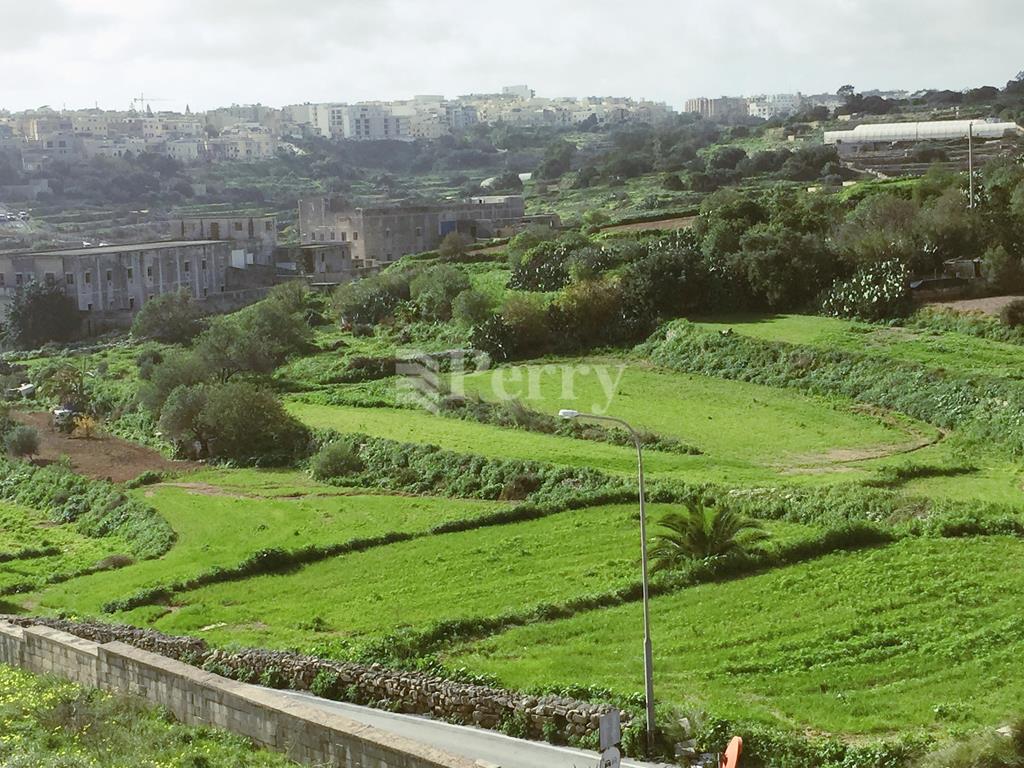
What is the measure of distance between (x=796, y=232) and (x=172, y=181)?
12133 cm

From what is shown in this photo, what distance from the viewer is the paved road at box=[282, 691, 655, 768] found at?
56.7 feet

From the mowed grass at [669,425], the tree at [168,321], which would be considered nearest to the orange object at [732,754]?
the mowed grass at [669,425]

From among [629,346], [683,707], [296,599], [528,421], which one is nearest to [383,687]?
[683,707]

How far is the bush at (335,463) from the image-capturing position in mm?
37500

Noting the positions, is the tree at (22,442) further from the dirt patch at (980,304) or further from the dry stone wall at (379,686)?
the dirt patch at (980,304)

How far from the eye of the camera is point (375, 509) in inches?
1304

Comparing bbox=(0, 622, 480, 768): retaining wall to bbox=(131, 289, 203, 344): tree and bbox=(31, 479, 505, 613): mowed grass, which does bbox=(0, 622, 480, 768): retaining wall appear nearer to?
bbox=(31, 479, 505, 613): mowed grass

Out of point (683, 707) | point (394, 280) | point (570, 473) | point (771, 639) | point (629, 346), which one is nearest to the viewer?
point (683, 707)

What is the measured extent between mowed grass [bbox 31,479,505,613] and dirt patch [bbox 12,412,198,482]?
285cm

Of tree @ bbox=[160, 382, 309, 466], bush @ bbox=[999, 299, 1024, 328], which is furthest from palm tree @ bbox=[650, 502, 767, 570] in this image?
bush @ bbox=[999, 299, 1024, 328]

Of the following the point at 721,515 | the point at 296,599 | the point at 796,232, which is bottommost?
the point at 296,599

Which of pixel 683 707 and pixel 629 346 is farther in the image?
pixel 629 346

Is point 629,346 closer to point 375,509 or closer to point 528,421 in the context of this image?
point 528,421

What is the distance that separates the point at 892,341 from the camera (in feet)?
135
